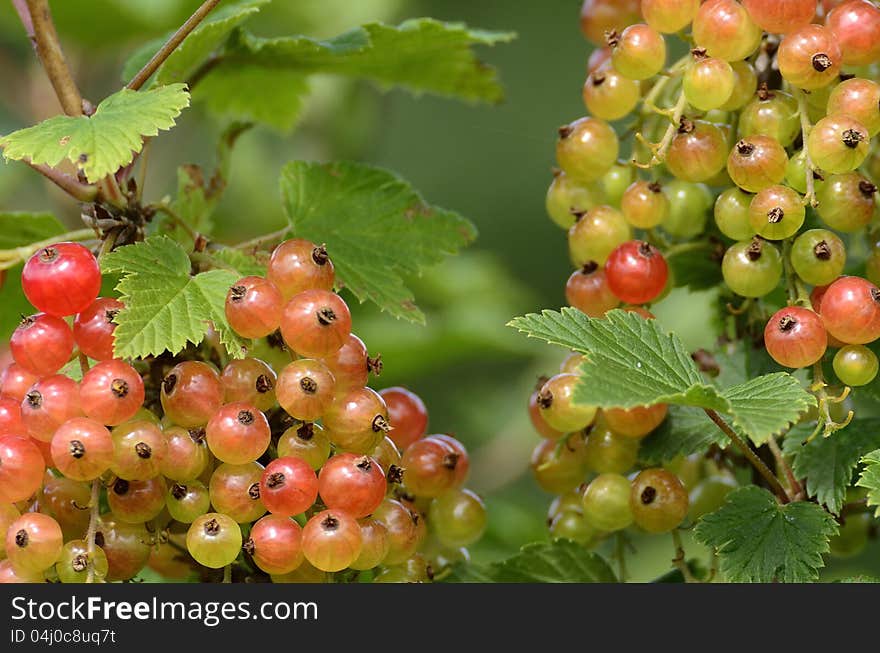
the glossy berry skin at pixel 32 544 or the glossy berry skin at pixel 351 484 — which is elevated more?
the glossy berry skin at pixel 351 484

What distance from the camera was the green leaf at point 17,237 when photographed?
1.01 meters

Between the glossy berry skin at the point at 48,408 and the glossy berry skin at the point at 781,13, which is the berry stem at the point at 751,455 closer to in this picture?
the glossy berry skin at the point at 781,13

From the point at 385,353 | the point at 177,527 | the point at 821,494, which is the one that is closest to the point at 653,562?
the point at 385,353

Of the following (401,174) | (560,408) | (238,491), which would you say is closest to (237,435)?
(238,491)

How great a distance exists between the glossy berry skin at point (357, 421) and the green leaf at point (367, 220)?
8.4 inches

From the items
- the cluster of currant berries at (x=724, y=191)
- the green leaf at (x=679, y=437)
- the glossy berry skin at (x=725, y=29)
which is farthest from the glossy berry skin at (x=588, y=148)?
the green leaf at (x=679, y=437)

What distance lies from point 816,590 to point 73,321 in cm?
58

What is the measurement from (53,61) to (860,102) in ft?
2.09

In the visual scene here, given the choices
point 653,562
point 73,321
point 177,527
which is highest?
point 653,562

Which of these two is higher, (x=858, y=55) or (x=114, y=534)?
(x=858, y=55)

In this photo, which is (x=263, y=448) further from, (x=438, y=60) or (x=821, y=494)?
(x=438, y=60)

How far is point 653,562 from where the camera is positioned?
1.78 metres

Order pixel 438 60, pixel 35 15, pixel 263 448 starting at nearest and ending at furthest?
1. pixel 263 448
2. pixel 35 15
3. pixel 438 60

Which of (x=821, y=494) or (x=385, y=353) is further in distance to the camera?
(x=385, y=353)
